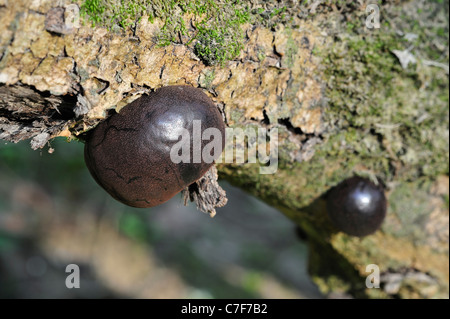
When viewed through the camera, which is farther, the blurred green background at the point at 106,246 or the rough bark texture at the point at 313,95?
the blurred green background at the point at 106,246

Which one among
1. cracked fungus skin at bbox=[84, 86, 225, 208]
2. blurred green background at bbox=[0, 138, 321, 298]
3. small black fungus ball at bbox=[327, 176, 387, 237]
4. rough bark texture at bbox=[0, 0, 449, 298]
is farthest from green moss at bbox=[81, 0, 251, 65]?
blurred green background at bbox=[0, 138, 321, 298]

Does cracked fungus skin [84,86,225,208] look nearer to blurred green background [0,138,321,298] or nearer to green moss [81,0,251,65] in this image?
green moss [81,0,251,65]

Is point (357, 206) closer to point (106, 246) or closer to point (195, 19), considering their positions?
point (195, 19)

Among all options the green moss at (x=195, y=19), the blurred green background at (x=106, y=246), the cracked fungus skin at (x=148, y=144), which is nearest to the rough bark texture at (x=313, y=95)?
the green moss at (x=195, y=19)

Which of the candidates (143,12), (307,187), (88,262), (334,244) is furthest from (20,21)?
(88,262)

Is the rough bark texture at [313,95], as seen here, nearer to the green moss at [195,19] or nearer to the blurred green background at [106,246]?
the green moss at [195,19]

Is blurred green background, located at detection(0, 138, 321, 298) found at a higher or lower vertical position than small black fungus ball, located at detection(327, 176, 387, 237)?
higher

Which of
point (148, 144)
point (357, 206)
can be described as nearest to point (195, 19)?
point (148, 144)
